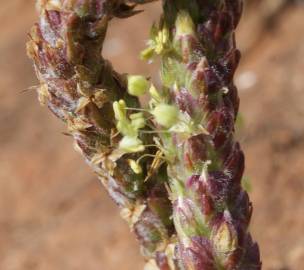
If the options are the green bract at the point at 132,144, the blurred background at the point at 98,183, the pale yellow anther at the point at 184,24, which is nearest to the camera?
the pale yellow anther at the point at 184,24

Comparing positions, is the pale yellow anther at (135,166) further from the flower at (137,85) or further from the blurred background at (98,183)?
the blurred background at (98,183)

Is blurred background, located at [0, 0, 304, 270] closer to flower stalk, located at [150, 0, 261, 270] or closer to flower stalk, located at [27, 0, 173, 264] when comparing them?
flower stalk, located at [27, 0, 173, 264]

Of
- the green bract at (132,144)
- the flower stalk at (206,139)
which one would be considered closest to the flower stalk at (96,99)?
the green bract at (132,144)

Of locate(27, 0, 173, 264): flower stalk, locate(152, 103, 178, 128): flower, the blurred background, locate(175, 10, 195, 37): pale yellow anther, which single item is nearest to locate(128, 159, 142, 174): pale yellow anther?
locate(27, 0, 173, 264): flower stalk

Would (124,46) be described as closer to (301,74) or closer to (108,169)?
(301,74)

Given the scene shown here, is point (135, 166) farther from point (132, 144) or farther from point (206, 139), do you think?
point (206, 139)

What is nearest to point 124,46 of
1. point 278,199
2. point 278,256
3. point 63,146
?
point 63,146

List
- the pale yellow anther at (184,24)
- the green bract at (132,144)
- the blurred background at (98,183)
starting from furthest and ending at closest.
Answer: the blurred background at (98,183)
the green bract at (132,144)
the pale yellow anther at (184,24)

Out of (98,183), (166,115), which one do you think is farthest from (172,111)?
(98,183)

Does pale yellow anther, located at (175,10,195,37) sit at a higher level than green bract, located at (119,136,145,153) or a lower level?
higher
